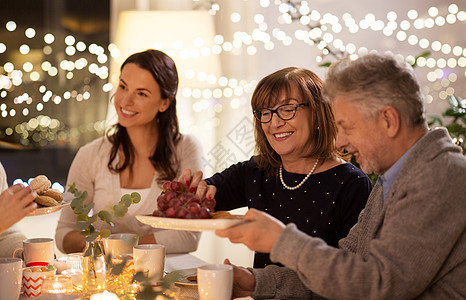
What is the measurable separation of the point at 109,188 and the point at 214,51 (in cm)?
129

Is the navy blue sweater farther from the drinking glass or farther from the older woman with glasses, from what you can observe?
the drinking glass

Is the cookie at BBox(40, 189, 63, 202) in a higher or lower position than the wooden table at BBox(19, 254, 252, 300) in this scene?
higher

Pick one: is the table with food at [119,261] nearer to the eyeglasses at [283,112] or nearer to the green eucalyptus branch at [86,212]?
the green eucalyptus branch at [86,212]

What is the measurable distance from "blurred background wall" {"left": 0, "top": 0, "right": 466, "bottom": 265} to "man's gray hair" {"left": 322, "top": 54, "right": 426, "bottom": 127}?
224 centimetres

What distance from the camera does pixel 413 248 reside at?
124 cm

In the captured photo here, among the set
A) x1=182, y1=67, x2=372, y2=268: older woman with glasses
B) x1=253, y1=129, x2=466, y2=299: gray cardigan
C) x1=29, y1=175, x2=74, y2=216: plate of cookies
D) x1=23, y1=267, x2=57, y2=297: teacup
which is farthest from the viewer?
x1=182, y1=67, x2=372, y2=268: older woman with glasses

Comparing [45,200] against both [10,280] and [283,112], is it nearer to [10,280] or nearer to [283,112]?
[10,280]

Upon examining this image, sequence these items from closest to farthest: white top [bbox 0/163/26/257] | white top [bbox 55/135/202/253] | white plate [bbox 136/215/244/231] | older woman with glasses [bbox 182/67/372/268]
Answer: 1. white plate [bbox 136/215/244/231]
2. older woman with glasses [bbox 182/67/372/268]
3. white top [bbox 0/163/26/257]
4. white top [bbox 55/135/202/253]

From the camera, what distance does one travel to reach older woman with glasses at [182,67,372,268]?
6.43 ft

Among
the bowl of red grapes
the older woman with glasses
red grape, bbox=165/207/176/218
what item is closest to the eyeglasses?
the older woman with glasses

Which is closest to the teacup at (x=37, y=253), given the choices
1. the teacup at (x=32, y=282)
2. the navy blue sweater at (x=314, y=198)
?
the teacup at (x=32, y=282)

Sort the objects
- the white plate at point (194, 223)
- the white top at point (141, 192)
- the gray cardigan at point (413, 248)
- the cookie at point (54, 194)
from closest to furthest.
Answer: the gray cardigan at point (413, 248) → the white plate at point (194, 223) → the cookie at point (54, 194) → the white top at point (141, 192)

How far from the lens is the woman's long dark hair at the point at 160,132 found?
8.78 ft

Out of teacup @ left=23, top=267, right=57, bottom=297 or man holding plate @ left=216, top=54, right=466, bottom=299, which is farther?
teacup @ left=23, top=267, right=57, bottom=297
